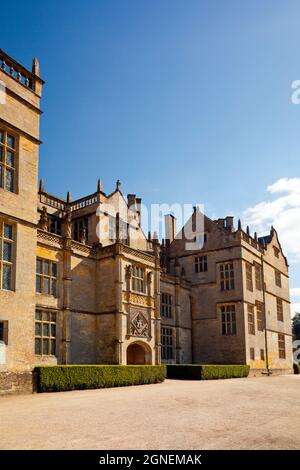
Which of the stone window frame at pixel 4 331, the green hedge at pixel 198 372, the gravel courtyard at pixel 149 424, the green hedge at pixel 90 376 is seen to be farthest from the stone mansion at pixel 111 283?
the gravel courtyard at pixel 149 424

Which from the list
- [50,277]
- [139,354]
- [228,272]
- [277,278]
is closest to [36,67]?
[50,277]

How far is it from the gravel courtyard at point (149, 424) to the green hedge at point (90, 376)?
11.8ft

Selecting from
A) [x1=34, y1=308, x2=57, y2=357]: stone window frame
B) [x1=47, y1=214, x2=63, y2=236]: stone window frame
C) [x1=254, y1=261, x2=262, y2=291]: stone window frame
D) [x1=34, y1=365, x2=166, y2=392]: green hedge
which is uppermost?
[x1=47, y1=214, x2=63, y2=236]: stone window frame

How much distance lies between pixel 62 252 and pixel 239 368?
57.1ft

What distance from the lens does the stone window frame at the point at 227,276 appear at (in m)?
39.0

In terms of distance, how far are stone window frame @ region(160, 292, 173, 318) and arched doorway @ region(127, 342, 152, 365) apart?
171 inches

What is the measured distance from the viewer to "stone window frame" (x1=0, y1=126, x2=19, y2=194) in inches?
760

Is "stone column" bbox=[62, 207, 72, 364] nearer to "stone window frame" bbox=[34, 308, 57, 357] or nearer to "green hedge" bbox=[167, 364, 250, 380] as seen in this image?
"stone window frame" bbox=[34, 308, 57, 357]

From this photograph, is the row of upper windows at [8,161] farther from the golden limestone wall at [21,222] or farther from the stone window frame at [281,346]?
the stone window frame at [281,346]

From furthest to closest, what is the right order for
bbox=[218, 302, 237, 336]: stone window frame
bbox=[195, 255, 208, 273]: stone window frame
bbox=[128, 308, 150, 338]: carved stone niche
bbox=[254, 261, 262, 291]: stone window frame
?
bbox=[254, 261, 262, 291]: stone window frame
bbox=[195, 255, 208, 273]: stone window frame
bbox=[218, 302, 237, 336]: stone window frame
bbox=[128, 308, 150, 338]: carved stone niche

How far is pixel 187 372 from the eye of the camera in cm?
2930

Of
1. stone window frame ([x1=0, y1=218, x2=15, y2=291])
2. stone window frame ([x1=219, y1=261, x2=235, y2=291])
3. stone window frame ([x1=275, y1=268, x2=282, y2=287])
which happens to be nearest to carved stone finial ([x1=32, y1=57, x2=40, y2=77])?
stone window frame ([x1=0, y1=218, x2=15, y2=291])

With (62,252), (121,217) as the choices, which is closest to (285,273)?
(121,217)
